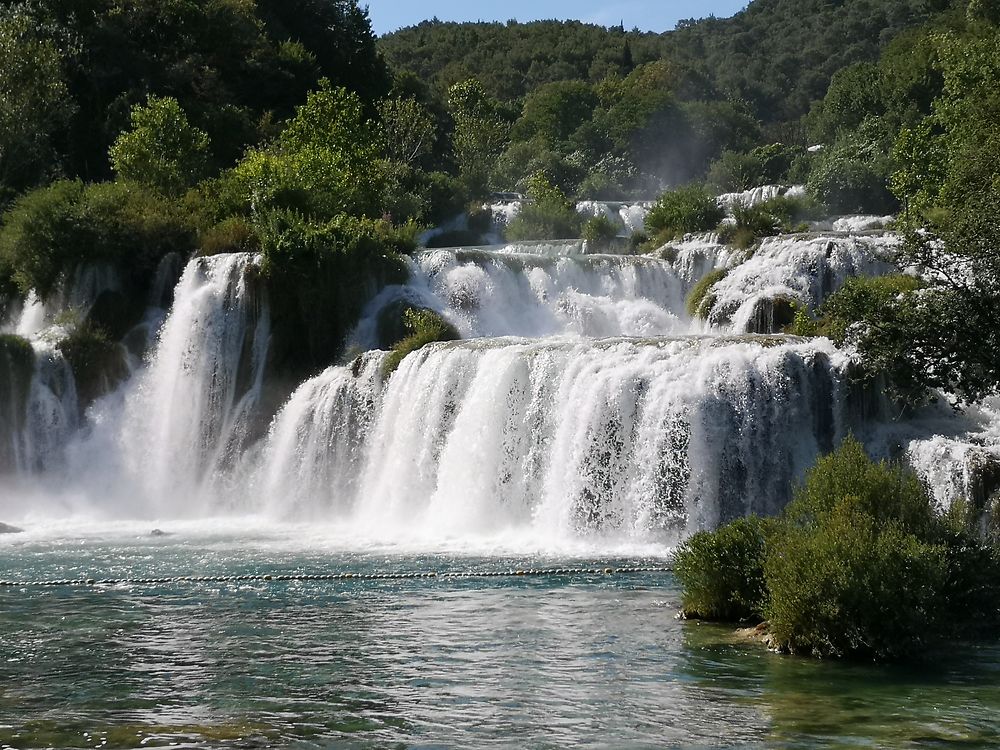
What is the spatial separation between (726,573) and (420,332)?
17.1m

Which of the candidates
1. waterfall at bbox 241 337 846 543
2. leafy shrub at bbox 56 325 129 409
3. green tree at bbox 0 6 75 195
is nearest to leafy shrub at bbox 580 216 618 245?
waterfall at bbox 241 337 846 543

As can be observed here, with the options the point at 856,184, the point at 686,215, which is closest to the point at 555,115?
the point at 856,184

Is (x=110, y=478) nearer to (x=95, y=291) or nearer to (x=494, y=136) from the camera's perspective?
(x=95, y=291)

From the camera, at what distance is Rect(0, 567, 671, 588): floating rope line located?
1966 cm

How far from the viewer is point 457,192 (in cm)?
5553

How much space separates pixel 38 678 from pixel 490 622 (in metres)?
5.14

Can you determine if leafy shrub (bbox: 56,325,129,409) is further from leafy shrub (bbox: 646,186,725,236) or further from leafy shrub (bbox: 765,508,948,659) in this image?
leafy shrub (bbox: 765,508,948,659)

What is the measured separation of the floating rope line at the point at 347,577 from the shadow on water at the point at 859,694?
16.9 feet

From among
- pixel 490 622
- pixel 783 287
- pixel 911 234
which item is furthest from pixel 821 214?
pixel 490 622

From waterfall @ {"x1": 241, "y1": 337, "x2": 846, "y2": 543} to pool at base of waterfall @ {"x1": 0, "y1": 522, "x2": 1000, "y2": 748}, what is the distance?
4570mm

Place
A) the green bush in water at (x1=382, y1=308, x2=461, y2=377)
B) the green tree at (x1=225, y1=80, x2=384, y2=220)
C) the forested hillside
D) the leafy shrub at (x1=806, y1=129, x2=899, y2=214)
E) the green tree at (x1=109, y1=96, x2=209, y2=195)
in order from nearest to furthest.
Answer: the green bush in water at (x1=382, y1=308, x2=461, y2=377) < the green tree at (x1=225, y1=80, x2=384, y2=220) < the green tree at (x1=109, y1=96, x2=209, y2=195) < the leafy shrub at (x1=806, y1=129, x2=899, y2=214) < the forested hillside

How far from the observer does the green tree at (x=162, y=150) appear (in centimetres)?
4397

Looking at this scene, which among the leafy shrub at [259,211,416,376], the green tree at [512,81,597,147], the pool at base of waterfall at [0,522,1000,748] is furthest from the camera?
the green tree at [512,81,597,147]

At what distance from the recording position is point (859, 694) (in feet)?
39.5
